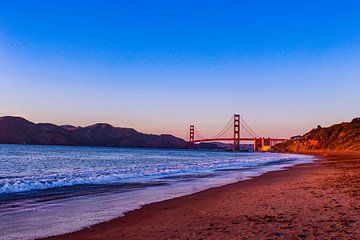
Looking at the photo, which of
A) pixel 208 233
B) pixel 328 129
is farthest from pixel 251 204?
pixel 328 129

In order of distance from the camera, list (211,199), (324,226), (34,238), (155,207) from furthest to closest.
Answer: (211,199)
(155,207)
(324,226)
(34,238)

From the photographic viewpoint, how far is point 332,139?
5032 inches

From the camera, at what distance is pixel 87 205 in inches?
410

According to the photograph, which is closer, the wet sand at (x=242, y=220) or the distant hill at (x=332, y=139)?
the wet sand at (x=242, y=220)

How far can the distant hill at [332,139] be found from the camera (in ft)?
359

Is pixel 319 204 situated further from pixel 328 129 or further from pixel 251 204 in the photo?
pixel 328 129

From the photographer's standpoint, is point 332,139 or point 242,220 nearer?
point 242,220

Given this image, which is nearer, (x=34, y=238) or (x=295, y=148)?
(x=34, y=238)

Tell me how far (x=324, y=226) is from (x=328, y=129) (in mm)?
142903

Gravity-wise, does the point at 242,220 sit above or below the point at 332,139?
below

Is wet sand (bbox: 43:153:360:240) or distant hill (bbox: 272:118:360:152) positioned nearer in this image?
wet sand (bbox: 43:153:360:240)

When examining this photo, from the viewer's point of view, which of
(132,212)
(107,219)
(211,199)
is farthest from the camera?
(211,199)

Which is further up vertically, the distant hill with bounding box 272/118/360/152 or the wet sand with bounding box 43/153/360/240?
the distant hill with bounding box 272/118/360/152

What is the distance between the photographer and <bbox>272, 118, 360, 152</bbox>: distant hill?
109281mm
